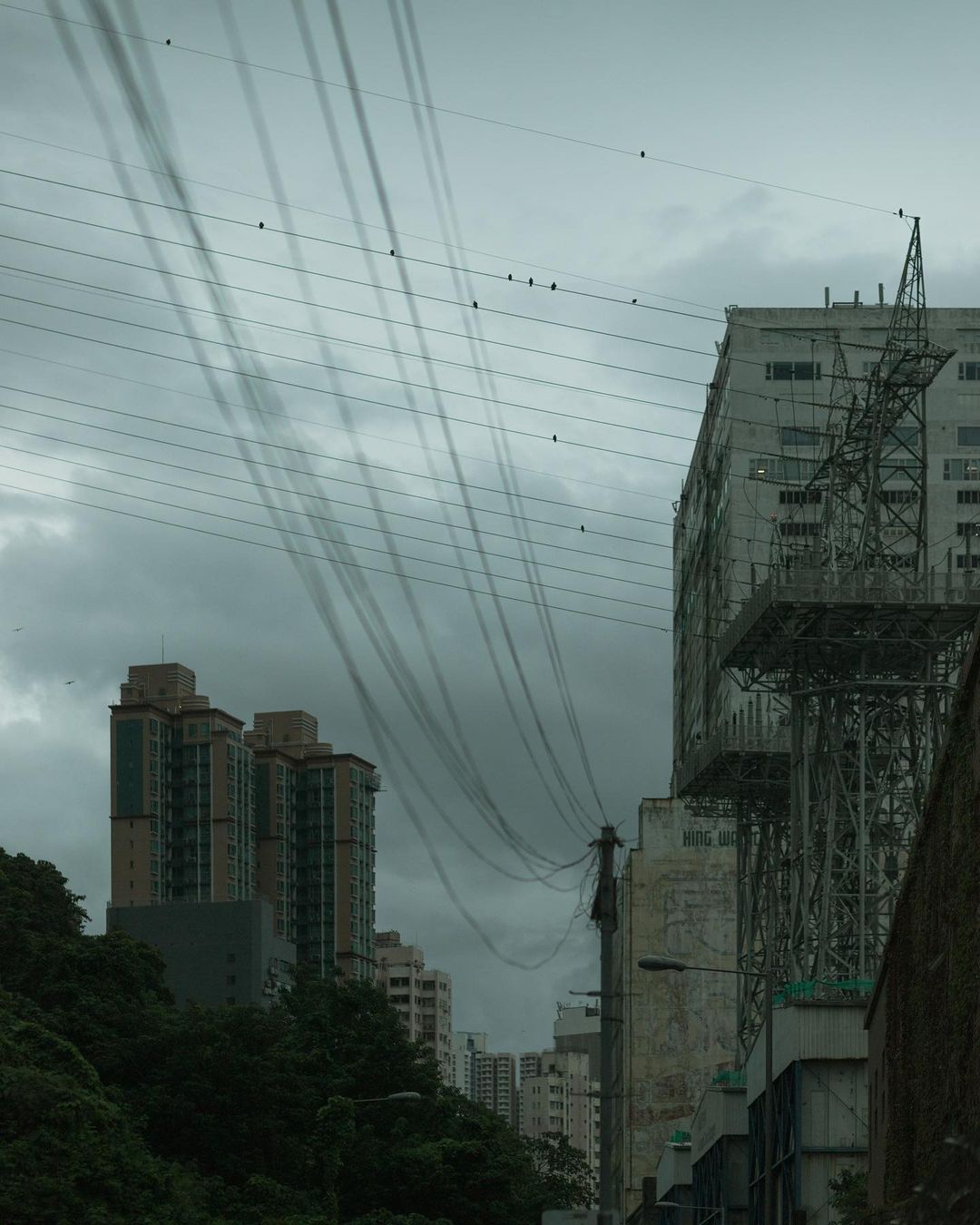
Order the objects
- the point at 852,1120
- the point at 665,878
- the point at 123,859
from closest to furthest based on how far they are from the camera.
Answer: the point at 852,1120, the point at 665,878, the point at 123,859

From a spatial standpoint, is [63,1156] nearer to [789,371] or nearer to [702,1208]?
[702,1208]

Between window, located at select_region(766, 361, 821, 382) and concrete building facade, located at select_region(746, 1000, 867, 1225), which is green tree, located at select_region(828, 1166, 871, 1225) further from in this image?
window, located at select_region(766, 361, 821, 382)

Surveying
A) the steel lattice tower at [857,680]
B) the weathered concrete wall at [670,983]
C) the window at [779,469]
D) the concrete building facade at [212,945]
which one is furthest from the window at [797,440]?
the concrete building facade at [212,945]

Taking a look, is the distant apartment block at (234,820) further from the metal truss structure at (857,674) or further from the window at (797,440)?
the metal truss structure at (857,674)

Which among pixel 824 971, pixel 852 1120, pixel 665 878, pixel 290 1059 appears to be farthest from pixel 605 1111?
pixel 665 878

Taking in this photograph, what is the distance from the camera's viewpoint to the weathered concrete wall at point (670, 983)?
102875 mm

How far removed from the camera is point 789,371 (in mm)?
115000

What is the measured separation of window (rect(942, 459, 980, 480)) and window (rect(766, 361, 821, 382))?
9.61 metres

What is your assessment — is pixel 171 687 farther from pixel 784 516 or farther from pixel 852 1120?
pixel 852 1120

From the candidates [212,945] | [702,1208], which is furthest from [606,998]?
[212,945]

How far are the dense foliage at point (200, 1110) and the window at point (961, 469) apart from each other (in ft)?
155

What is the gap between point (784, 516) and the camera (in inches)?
4419

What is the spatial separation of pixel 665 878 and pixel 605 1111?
80.1 metres

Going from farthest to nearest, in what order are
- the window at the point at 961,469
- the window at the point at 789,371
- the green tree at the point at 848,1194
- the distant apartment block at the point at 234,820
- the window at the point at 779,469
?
1. the distant apartment block at the point at 234,820
2. the window at the point at 961,469
3. the window at the point at 789,371
4. the window at the point at 779,469
5. the green tree at the point at 848,1194
